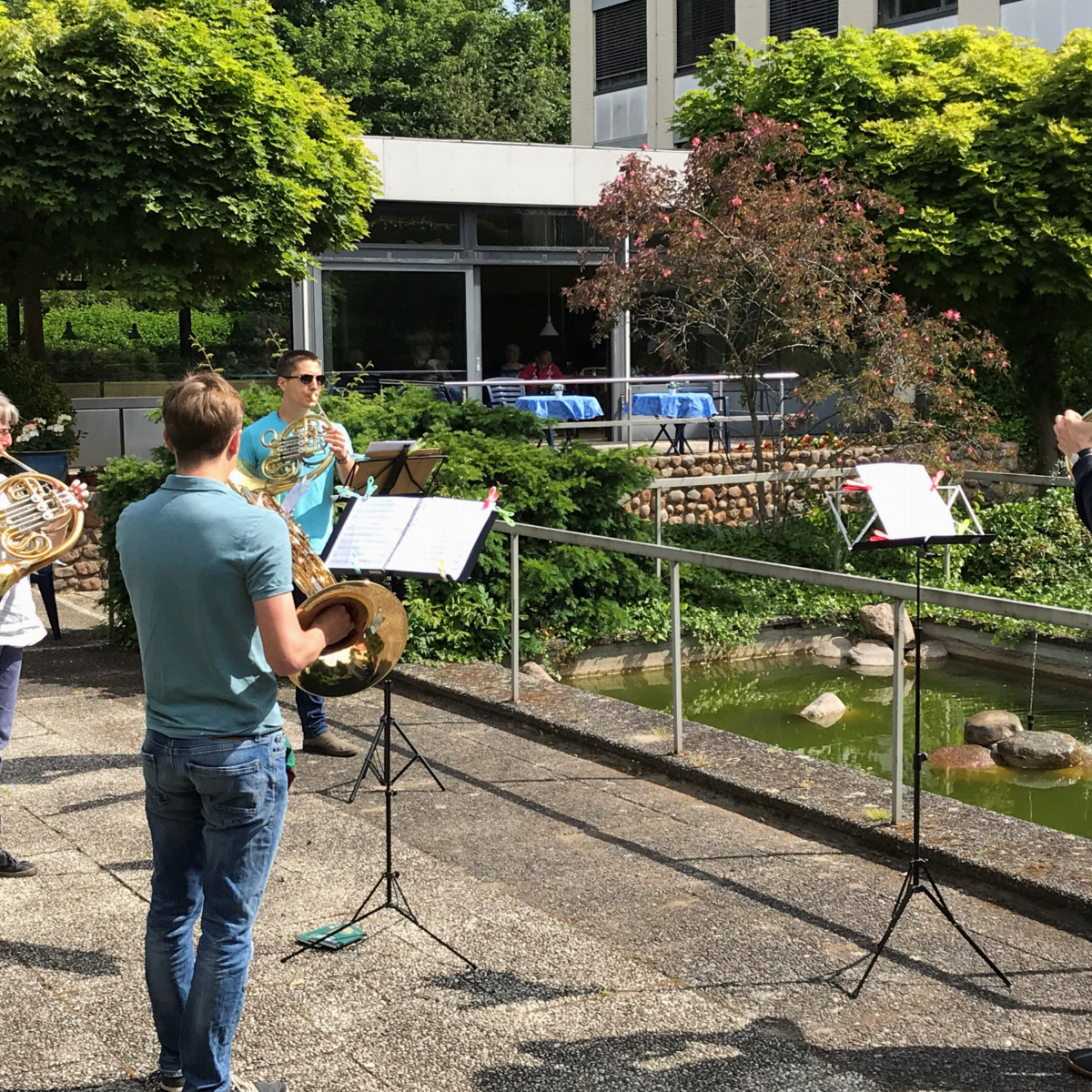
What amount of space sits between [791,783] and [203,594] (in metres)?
3.57

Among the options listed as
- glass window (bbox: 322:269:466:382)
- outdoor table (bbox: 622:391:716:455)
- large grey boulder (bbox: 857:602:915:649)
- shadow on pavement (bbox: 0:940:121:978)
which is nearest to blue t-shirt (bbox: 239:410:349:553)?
shadow on pavement (bbox: 0:940:121:978)

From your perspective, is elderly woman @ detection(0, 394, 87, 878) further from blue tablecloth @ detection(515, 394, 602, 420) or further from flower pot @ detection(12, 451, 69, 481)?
blue tablecloth @ detection(515, 394, 602, 420)

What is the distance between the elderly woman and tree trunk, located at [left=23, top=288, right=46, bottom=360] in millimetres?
12088

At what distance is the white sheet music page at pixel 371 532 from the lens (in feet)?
16.3

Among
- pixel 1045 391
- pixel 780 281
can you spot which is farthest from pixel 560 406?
pixel 1045 391

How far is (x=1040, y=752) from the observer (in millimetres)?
8719

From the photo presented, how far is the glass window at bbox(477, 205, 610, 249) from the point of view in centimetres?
2092

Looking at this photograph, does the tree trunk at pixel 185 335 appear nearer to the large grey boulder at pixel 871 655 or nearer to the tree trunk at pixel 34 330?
the tree trunk at pixel 34 330

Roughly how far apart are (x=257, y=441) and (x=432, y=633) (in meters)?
2.74

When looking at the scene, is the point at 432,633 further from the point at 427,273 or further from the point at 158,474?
the point at 427,273

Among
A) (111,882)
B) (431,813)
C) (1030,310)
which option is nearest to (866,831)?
(431,813)

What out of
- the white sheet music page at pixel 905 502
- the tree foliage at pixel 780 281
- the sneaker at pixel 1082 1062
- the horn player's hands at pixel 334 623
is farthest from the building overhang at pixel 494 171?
the sneaker at pixel 1082 1062

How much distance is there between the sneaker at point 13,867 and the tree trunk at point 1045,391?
47.5 feet

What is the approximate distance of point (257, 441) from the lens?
6289 millimetres
